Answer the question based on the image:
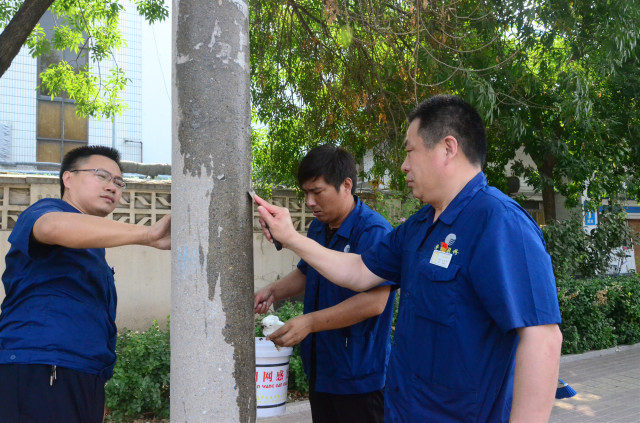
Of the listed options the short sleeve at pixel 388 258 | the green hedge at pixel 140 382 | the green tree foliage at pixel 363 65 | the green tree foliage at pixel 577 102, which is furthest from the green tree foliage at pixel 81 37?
the short sleeve at pixel 388 258

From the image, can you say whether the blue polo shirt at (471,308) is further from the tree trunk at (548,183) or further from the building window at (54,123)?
the building window at (54,123)

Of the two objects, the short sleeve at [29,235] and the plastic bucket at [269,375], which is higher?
the short sleeve at [29,235]

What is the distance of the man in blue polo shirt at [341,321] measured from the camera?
2.76 m

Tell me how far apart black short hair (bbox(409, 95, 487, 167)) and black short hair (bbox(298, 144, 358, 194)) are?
0.96 metres

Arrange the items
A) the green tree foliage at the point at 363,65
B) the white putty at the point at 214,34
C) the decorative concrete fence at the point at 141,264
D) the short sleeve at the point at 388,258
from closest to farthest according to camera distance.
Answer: the white putty at the point at 214,34
the short sleeve at the point at 388,258
the green tree foliage at the point at 363,65
the decorative concrete fence at the point at 141,264

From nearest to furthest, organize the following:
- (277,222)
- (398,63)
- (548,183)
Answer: (277,222) → (398,63) → (548,183)

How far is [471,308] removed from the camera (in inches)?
74.7

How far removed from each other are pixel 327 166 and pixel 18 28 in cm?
368

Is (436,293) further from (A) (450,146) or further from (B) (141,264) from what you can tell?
(B) (141,264)

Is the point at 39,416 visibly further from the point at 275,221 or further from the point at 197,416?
the point at 275,221

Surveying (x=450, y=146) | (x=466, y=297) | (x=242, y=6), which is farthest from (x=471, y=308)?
(x=242, y=6)

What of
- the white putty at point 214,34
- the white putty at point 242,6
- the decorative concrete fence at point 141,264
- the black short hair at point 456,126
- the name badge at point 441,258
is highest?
the white putty at point 242,6

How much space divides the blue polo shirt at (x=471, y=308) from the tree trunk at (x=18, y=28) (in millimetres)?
4613

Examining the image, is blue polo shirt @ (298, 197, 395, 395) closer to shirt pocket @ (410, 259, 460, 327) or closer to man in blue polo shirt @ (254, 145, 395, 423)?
man in blue polo shirt @ (254, 145, 395, 423)
